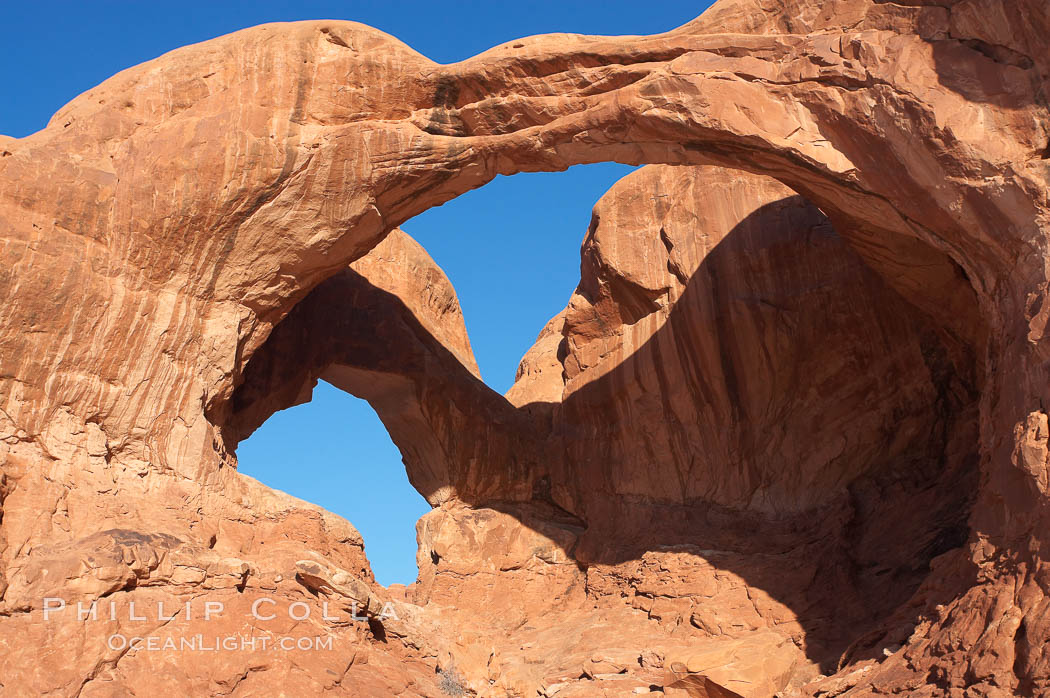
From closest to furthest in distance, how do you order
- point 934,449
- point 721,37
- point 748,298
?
point 721,37 → point 934,449 → point 748,298

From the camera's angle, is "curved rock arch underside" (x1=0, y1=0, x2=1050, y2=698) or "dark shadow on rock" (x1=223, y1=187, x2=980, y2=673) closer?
"curved rock arch underside" (x1=0, y1=0, x2=1050, y2=698)

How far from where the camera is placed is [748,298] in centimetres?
1748

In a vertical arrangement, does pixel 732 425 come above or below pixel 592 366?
below

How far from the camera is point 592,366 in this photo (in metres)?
19.2

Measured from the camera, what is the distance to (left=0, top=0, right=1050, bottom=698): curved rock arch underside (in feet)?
37.3

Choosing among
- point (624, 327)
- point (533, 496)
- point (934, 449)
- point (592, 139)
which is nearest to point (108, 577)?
point (592, 139)

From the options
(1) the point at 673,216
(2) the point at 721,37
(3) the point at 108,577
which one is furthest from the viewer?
(1) the point at 673,216

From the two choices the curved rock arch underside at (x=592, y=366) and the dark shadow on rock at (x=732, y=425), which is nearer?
the curved rock arch underside at (x=592, y=366)

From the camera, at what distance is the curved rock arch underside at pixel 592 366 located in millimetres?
11375

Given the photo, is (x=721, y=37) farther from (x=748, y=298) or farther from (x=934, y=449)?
(x=934, y=449)

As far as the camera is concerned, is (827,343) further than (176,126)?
Yes

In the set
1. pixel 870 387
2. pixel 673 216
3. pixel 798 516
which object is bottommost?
pixel 798 516

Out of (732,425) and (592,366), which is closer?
(732,425)

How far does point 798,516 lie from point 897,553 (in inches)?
72.8
